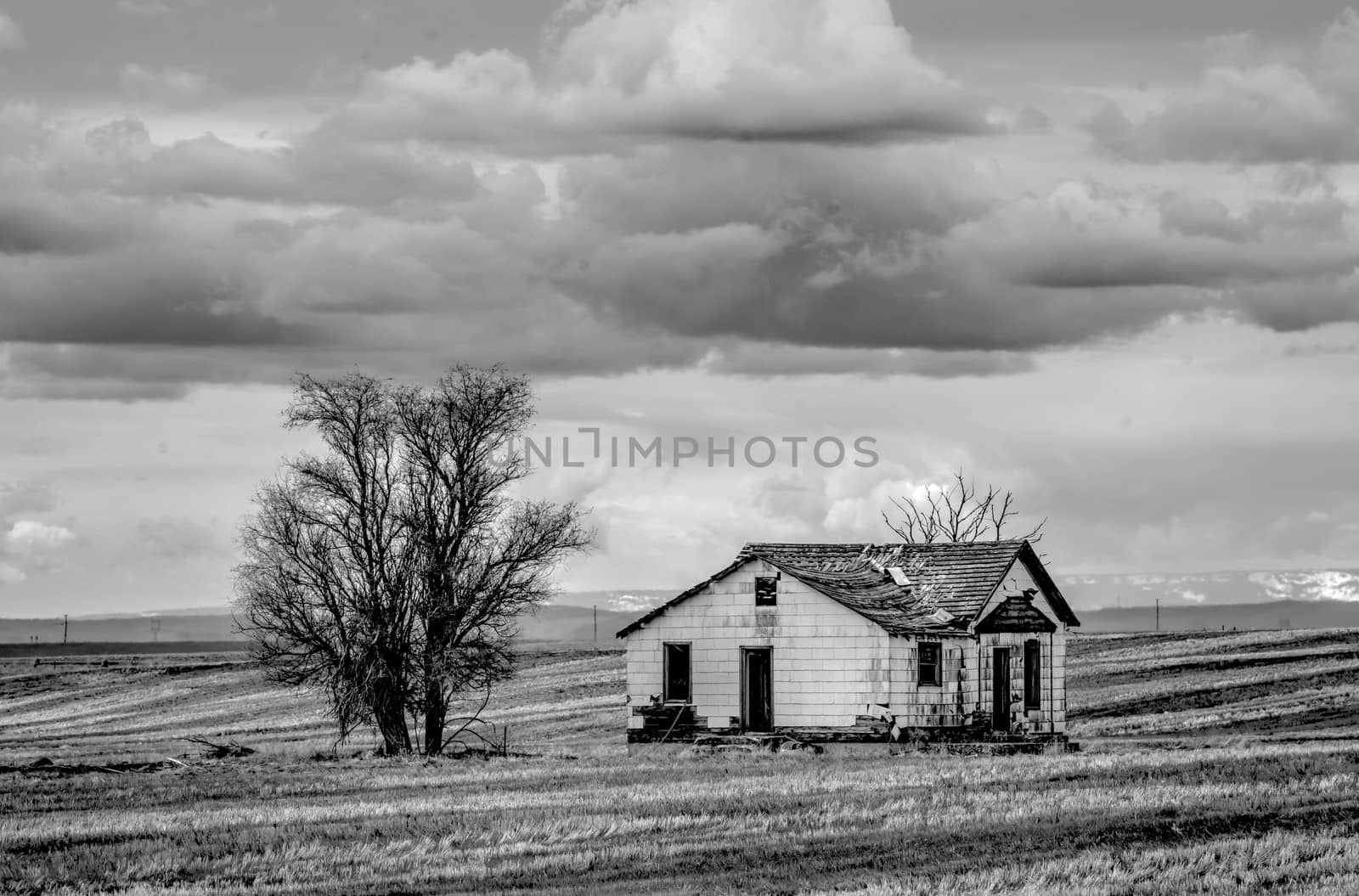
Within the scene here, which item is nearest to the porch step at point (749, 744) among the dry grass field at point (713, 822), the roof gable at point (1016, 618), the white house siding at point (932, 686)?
the dry grass field at point (713, 822)

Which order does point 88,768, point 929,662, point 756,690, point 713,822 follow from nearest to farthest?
point 713,822 < point 88,768 < point 929,662 < point 756,690

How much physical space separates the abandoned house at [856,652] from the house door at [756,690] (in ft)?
0.09

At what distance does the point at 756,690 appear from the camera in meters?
43.1

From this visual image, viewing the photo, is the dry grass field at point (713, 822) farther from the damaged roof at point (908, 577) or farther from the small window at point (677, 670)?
the damaged roof at point (908, 577)

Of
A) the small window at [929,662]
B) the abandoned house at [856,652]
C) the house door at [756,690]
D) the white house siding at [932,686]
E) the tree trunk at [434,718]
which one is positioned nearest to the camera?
the white house siding at [932,686]

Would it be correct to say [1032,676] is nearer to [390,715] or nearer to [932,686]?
[932,686]

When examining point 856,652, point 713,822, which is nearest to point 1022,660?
point 856,652

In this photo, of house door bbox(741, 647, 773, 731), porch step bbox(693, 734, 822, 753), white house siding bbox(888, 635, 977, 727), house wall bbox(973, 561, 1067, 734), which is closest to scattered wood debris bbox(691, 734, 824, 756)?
porch step bbox(693, 734, 822, 753)

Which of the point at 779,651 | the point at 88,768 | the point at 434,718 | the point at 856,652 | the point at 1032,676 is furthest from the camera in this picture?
the point at 1032,676

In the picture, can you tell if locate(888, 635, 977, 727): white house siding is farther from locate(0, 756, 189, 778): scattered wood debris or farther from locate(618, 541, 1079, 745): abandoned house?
locate(0, 756, 189, 778): scattered wood debris

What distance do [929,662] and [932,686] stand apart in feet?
1.91

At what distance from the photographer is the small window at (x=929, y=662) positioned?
138 feet

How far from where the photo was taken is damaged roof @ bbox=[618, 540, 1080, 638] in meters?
42.5

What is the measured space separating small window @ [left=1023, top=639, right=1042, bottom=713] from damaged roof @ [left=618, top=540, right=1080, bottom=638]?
5.26ft
